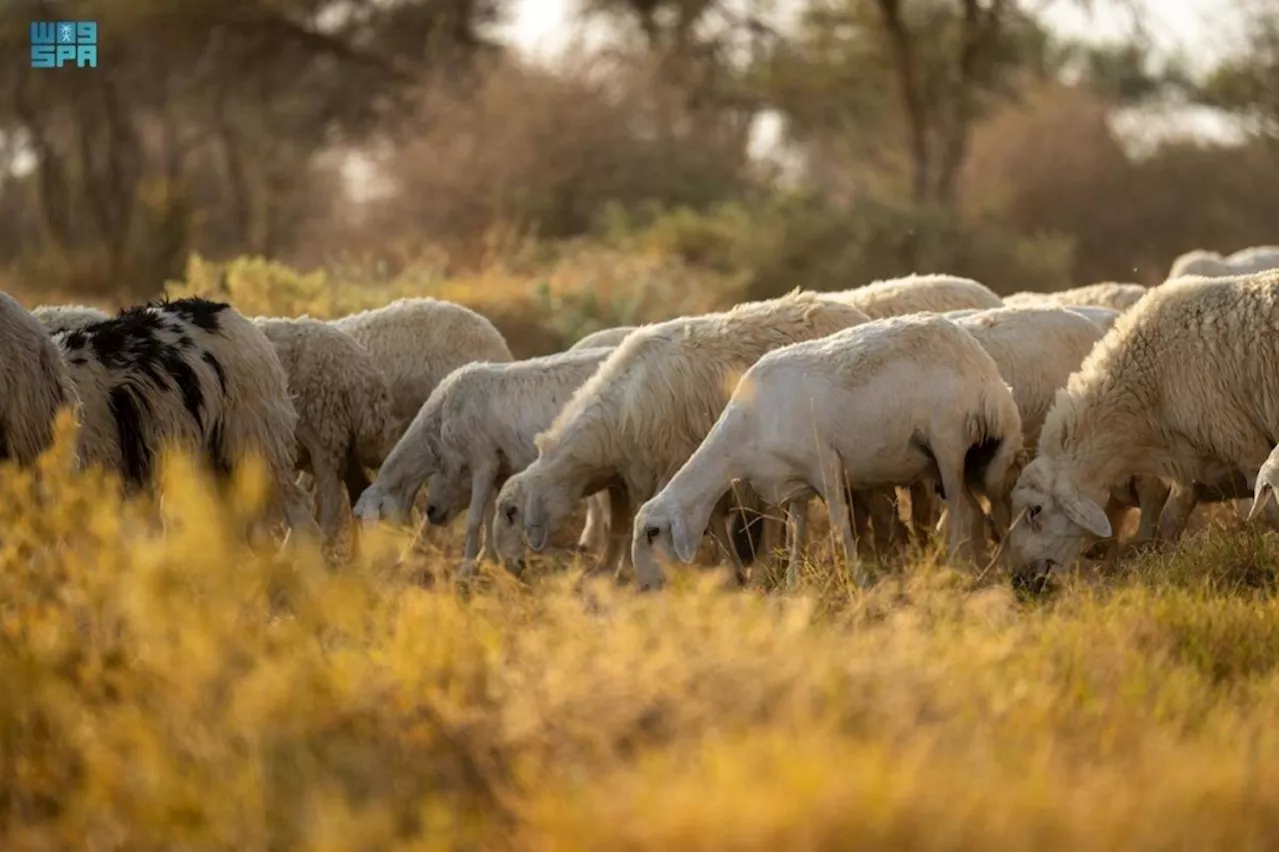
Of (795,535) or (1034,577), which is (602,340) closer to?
(795,535)

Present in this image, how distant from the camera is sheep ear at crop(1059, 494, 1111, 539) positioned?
Answer: 29.7 feet

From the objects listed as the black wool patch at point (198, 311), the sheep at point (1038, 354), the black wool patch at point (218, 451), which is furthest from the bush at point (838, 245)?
the black wool patch at point (218, 451)

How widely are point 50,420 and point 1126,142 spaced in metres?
30.0

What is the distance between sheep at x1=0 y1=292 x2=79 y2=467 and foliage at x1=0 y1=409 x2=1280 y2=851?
4.76 ft

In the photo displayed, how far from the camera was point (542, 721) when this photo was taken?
497cm

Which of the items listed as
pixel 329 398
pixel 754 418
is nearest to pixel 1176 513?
pixel 754 418

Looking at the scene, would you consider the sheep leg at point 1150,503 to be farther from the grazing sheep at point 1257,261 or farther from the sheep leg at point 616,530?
the grazing sheep at point 1257,261

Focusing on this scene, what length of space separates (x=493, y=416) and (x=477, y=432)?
14cm

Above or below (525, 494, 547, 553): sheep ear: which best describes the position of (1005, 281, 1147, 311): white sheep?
above

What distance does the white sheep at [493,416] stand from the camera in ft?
35.6

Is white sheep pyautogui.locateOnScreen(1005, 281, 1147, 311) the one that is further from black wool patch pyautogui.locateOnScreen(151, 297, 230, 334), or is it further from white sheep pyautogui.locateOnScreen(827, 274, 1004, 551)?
black wool patch pyautogui.locateOnScreen(151, 297, 230, 334)

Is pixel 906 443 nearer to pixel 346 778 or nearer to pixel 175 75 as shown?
pixel 346 778

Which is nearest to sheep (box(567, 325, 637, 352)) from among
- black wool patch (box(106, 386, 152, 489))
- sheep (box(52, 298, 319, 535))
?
sheep (box(52, 298, 319, 535))

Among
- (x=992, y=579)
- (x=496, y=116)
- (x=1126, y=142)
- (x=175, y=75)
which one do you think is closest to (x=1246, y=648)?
(x=992, y=579)
